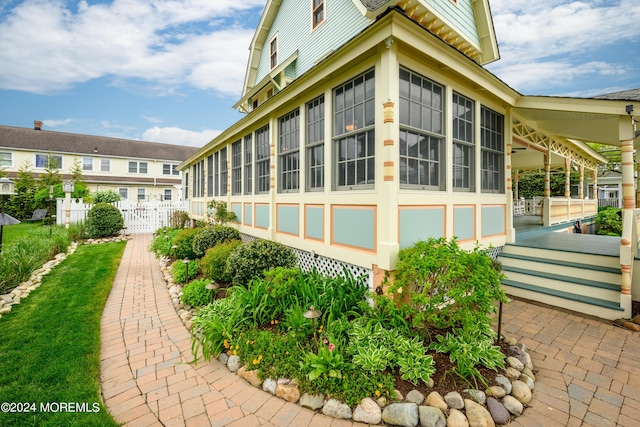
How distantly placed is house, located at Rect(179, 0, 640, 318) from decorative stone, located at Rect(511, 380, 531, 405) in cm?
182

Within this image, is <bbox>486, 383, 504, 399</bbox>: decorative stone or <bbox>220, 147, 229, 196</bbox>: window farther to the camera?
<bbox>220, 147, 229, 196</bbox>: window

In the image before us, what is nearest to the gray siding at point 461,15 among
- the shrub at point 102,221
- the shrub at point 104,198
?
the shrub at point 102,221

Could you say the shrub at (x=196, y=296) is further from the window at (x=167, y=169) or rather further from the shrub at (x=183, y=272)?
the window at (x=167, y=169)

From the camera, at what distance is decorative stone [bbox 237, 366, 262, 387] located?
9.54 feet

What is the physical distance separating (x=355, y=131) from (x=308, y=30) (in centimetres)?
617

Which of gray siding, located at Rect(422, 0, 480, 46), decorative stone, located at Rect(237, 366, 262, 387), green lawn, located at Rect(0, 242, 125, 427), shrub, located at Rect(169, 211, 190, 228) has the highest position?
gray siding, located at Rect(422, 0, 480, 46)

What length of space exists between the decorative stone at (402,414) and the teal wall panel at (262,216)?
568 centimetres

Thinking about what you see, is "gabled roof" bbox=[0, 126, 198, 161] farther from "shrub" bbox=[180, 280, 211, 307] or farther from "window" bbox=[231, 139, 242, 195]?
"shrub" bbox=[180, 280, 211, 307]

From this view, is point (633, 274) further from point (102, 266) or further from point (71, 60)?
point (71, 60)

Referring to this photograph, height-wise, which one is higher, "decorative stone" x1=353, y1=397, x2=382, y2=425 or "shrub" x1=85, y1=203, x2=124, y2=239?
"shrub" x1=85, y1=203, x2=124, y2=239

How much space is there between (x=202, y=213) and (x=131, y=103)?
77.9ft

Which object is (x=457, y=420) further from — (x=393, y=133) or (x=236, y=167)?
(x=236, y=167)

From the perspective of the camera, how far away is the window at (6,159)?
2260cm

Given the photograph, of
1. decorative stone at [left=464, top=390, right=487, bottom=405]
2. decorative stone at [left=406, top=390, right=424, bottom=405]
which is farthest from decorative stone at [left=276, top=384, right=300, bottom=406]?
decorative stone at [left=464, top=390, right=487, bottom=405]
